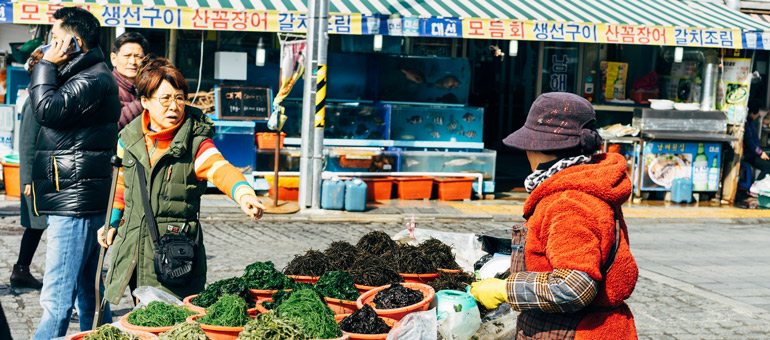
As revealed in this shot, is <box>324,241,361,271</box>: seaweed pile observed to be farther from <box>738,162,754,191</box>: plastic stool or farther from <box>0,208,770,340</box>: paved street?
<box>738,162,754,191</box>: plastic stool

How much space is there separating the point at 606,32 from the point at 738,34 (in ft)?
8.77

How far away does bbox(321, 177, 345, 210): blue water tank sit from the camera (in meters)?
13.1

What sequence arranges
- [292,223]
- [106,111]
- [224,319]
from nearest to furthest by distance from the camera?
[224,319] < [106,111] < [292,223]

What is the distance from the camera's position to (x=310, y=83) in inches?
503

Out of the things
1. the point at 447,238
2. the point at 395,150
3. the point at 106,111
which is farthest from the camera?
the point at 395,150

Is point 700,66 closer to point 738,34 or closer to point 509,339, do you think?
point 738,34

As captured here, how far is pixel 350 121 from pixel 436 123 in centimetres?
161

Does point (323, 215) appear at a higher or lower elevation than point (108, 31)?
lower

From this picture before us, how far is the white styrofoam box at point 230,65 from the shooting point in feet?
46.1

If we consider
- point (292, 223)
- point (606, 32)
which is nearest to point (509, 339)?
point (292, 223)

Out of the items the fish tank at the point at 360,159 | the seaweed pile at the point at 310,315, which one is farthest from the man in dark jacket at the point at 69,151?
the fish tank at the point at 360,159

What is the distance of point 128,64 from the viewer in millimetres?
6012

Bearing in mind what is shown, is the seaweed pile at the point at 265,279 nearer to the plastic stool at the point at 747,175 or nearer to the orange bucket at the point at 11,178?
the orange bucket at the point at 11,178

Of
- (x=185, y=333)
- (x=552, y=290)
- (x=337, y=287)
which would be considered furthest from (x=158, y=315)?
(x=552, y=290)
